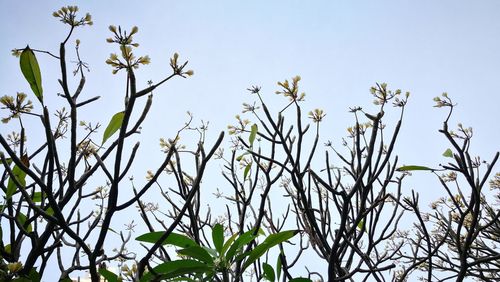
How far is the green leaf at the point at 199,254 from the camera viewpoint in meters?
0.60

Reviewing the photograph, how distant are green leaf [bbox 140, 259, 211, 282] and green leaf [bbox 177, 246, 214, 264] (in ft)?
0.03

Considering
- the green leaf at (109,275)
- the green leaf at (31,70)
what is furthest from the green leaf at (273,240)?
the green leaf at (31,70)

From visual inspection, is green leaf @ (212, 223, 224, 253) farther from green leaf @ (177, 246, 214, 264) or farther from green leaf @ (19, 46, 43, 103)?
green leaf @ (19, 46, 43, 103)

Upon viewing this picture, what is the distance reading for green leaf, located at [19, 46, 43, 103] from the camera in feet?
2.21

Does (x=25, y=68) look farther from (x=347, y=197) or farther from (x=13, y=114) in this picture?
(x=347, y=197)

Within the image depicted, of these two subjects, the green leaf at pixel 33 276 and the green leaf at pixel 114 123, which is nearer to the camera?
the green leaf at pixel 33 276

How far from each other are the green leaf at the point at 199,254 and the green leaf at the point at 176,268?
1 cm

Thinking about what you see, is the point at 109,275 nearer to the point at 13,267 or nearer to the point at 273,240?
the point at 13,267

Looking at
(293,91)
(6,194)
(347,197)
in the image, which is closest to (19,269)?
(6,194)

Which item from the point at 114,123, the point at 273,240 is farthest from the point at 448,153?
the point at 114,123

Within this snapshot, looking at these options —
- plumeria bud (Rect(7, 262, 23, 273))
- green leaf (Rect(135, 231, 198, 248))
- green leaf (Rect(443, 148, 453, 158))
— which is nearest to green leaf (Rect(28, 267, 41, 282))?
plumeria bud (Rect(7, 262, 23, 273))

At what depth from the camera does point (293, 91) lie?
40.1 inches

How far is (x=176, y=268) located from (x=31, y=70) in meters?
0.48

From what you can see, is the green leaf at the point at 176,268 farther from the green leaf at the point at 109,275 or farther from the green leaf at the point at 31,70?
the green leaf at the point at 31,70
